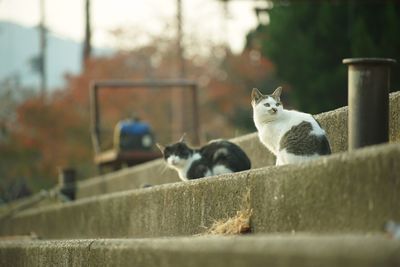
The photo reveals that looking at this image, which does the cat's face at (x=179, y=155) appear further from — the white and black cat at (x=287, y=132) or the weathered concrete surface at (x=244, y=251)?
the weathered concrete surface at (x=244, y=251)

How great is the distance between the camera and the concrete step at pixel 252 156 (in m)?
7.90

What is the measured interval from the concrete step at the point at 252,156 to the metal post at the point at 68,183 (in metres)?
0.15

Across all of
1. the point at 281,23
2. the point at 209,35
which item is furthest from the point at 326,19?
the point at 209,35

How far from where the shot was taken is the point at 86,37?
45656 mm

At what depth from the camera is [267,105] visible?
851 cm

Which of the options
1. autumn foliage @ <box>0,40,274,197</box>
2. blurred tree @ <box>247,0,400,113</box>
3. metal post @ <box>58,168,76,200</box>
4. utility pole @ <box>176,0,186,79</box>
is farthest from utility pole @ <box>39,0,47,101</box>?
metal post @ <box>58,168,76,200</box>

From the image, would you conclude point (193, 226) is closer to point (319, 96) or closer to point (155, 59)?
point (319, 96)

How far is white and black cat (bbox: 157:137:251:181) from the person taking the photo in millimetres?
9914

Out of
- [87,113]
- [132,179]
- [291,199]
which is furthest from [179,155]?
[87,113]

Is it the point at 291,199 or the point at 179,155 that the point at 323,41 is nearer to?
the point at 179,155

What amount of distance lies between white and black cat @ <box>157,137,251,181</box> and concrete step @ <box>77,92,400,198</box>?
42 centimetres

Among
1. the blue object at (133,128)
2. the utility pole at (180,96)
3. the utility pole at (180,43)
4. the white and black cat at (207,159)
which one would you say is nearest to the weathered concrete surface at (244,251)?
the white and black cat at (207,159)

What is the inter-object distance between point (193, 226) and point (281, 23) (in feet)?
65.8

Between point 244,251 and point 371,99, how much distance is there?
2.25 meters
